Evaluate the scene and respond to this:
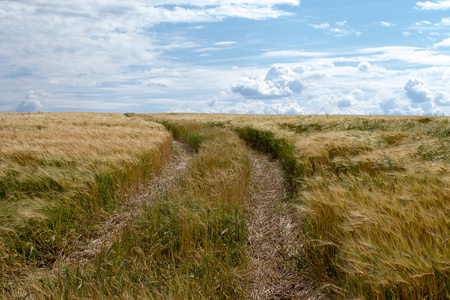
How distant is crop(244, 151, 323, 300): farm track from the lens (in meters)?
2.53

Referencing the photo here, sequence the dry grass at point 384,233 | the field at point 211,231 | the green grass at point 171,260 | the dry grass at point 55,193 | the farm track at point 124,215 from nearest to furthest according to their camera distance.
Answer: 1. the dry grass at point 384,233
2. the field at point 211,231
3. the green grass at point 171,260
4. the dry grass at point 55,193
5. the farm track at point 124,215

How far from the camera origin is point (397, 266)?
1840 millimetres

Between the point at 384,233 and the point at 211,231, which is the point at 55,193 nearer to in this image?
the point at 211,231

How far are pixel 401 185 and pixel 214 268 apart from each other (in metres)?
2.30

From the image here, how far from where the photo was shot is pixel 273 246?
325cm

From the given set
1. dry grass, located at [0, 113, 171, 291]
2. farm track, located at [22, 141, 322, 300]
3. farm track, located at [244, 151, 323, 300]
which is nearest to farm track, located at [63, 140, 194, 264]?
farm track, located at [22, 141, 322, 300]

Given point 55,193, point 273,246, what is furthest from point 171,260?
point 55,193

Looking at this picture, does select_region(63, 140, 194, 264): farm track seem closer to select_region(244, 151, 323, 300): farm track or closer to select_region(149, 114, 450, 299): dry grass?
select_region(244, 151, 323, 300): farm track

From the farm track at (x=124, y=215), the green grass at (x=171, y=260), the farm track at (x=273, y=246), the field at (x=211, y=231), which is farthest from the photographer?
the farm track at (x=124, y=215)

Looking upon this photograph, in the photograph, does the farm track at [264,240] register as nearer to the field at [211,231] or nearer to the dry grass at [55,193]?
the field at [211,231]

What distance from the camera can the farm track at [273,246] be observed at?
8.30ft

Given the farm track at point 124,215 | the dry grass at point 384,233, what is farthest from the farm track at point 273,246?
the farm track at point 124,215

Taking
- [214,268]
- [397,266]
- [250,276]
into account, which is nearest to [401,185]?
[397,266]

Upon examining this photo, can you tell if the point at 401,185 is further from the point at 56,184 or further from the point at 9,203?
the point at 9,203
